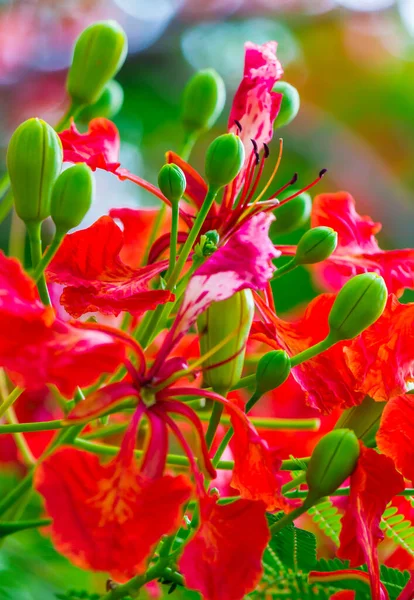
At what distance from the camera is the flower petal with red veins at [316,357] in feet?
2.34

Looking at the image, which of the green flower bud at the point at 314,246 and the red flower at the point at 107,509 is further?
the green flower bud at the point at 314,246

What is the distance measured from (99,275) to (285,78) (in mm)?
2224

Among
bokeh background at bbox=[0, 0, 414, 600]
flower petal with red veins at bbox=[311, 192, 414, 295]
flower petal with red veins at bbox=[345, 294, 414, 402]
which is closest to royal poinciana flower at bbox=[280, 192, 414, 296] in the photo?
flower petal with red veins at bbox=[311, 192, 414, 295]

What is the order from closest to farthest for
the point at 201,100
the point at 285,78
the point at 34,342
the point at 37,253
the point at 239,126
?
1. the point at 34,342
2. the point at 37,253
3. the point at 239,126
4. the point at 201,100
5. the point at 285,78

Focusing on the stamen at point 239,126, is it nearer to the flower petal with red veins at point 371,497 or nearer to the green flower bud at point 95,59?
the green flower bud at point 95,59

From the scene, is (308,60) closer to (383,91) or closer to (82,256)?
(383,91)

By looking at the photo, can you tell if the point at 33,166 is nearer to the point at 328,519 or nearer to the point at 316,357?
the point at 316,357

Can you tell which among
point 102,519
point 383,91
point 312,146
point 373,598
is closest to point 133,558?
point 102,519

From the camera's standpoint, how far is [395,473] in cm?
65

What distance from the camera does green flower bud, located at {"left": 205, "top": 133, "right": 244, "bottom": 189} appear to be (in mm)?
712

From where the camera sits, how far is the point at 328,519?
2.55ft

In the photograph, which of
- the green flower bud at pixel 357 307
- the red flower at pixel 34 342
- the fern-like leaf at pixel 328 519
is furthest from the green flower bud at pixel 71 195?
the fern-like leaf at pixel 328 519

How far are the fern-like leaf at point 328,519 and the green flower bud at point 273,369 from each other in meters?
0.14

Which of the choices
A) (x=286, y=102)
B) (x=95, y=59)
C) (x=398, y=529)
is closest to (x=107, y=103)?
(x=95, y=59)
